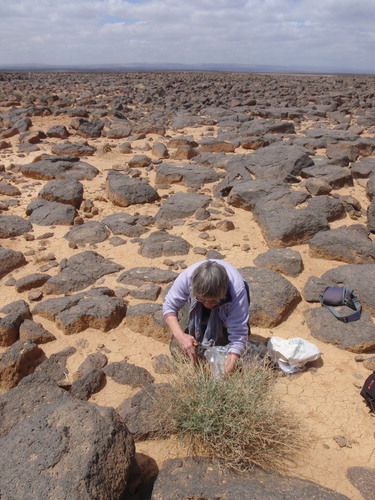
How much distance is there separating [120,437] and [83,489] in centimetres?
36

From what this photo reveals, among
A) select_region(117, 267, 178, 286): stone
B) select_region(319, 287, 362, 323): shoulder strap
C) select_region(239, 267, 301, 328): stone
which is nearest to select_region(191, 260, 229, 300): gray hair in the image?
select_region(239, 267, 301, 328): stone

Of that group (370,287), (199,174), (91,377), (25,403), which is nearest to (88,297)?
(91,377)

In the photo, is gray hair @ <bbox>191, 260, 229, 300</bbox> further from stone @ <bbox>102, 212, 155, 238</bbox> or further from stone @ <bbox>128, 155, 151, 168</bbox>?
stone @ <bbox>128, 155, 151, 168</bbox>

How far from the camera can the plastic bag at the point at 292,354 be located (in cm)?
350

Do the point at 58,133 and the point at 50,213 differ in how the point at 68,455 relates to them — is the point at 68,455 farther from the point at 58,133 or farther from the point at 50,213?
the point at 58,133

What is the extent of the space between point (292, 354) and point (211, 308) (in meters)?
1.02

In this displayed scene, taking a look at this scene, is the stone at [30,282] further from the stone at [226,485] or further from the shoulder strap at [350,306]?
the shoulder strap at [350,306]

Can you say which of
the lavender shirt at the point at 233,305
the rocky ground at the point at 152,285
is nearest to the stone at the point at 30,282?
the rocky ground at the point at 152,285

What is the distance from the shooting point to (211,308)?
9.79 ft

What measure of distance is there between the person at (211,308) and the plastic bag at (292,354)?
1.97 feet

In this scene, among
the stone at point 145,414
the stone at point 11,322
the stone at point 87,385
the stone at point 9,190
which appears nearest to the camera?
the stone at point 145,414

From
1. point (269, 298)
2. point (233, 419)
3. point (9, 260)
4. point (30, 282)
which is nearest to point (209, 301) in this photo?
point (233, 419)

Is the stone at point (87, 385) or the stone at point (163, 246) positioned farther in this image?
the stone at point (163, 246)

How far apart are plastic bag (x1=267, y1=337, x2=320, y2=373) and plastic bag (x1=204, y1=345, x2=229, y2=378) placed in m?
0.72
